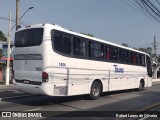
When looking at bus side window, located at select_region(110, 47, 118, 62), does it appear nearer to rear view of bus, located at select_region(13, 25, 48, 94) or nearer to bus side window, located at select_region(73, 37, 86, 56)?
bus side window, located at select_region(73, 37, 86, 56)

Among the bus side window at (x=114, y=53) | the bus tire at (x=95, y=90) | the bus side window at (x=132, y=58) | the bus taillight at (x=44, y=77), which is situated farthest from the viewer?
the bus side window at (x=132, y=58)

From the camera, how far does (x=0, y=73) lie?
33.7 m

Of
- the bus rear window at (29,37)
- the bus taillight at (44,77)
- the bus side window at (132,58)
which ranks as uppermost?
the bus rear window at (29,37)

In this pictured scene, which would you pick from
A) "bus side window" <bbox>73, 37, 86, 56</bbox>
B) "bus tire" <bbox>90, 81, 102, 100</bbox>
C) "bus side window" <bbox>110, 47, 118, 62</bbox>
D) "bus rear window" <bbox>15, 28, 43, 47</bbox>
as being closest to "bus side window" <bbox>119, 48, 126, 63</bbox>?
"bus side window" <bbox>110, 47, 118, 62</bbox>

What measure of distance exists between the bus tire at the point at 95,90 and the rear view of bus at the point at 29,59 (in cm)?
363

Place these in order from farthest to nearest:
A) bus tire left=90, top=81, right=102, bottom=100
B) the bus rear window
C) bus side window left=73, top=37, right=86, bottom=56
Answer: bus tire left=90, top=81, right=102, bottom=100 < bus side window left=73, top=37, right=86, bottom=56 < the bus rear window

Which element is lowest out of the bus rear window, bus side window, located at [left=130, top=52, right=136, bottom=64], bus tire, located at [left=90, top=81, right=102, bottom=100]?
bus tire, located at [left=90, top=81, right=102, bottom=100]

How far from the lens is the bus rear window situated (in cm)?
1178

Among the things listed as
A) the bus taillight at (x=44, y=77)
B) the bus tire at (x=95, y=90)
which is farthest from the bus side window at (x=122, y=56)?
the bus taillight at (x=44, y=77)

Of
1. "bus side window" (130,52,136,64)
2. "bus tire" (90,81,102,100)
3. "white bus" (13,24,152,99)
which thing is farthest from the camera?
"bus side window" (130,52,136,64)

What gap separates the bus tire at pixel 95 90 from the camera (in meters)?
14.2

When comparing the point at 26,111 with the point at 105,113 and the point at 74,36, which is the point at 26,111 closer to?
the point at 105,113

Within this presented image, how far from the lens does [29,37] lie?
12.3 metres

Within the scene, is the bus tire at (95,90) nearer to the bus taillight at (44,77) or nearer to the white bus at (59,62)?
the white bus at (59,62)
